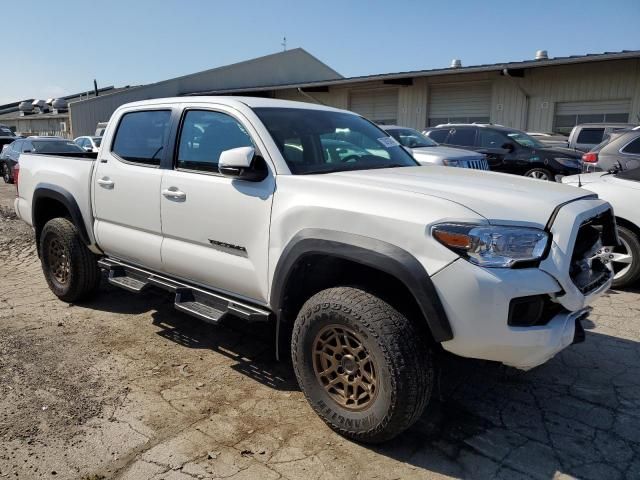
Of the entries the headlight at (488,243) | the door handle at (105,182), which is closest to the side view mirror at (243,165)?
the headlight at (488,243)

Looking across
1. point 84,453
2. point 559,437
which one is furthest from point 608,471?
point 84,453

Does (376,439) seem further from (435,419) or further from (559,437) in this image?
(559,437)

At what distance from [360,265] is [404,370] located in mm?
658

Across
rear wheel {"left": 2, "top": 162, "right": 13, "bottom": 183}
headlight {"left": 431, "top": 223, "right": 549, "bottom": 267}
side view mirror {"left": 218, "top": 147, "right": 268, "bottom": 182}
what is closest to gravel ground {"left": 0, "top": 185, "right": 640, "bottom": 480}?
headlight {"left": 431, "top": 223, "right": 549, "bottom": 267}

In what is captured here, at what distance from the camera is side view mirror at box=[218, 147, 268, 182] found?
3.16 metres

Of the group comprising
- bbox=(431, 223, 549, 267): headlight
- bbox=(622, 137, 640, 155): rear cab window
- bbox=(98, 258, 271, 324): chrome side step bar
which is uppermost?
bbox=(622, 137, 640, 155): rear cab window

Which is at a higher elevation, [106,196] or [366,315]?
[106,196]

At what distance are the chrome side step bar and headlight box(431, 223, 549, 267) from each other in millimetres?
1344

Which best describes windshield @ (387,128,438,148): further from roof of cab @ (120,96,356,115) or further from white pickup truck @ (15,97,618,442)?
roof of cab @ (120,96,356,115)

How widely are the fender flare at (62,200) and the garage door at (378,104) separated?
19490 millimetres

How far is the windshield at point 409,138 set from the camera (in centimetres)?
1024

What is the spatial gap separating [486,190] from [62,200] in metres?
3.84

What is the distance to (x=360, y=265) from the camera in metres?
3.02

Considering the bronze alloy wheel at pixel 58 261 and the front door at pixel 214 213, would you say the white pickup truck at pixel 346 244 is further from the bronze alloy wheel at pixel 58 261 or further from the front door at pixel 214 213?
the bronze alloy wheel at pixel 58 261
